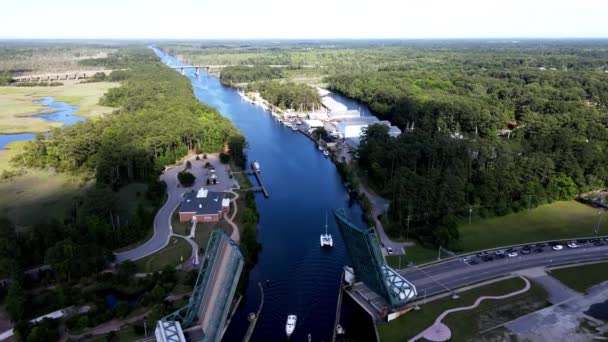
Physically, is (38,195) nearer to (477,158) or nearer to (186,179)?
(186,179)

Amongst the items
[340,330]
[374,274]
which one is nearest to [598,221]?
[374,274]

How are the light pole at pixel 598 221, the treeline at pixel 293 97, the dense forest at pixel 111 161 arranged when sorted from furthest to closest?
the treeline at pixel 293 97 < the light pole at pixel 598 221 < the dense forest at pixel 111 161

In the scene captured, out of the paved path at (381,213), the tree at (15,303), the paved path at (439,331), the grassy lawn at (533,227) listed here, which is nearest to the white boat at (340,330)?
the paved path at (439,331)

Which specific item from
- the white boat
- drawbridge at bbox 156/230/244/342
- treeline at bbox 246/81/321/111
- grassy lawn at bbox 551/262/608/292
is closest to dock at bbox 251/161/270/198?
the white boat

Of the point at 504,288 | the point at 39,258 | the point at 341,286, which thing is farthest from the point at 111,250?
the point at 504,288

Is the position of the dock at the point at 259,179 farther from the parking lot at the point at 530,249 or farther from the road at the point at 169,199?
the parking lot at the point at 530,249

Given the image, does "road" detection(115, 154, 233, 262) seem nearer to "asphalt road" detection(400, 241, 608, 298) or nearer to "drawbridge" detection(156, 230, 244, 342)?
"drawbridge" detection(156, 230, 244, 342)
